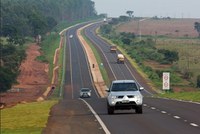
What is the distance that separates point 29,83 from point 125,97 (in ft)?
286

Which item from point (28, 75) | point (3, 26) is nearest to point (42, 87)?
point (28, 75)

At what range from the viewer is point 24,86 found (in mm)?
116312

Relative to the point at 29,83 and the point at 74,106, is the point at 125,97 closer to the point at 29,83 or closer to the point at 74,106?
the point at 74,106

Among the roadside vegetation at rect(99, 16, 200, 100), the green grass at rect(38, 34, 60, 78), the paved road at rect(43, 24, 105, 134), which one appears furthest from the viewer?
the green grass at rect(38, 34, 60, 78)

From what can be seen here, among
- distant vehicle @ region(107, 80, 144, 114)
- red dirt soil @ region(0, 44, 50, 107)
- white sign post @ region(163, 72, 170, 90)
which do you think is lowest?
red dirt soil @ region(0, 44, 50, 107)

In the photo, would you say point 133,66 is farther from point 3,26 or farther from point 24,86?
point 3,26

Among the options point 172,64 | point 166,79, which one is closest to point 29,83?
point 172,64

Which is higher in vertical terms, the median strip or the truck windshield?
the truck windshield

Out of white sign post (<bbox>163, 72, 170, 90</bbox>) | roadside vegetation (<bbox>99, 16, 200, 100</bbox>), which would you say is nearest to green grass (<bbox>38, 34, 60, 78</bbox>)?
roadside vegetation (<bbox>99, 16, 200, 100</bbox>)

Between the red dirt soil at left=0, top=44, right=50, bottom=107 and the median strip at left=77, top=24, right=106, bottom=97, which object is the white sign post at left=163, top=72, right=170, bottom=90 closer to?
the red dirt soil at left=0, top=44, right=50, bottom=107

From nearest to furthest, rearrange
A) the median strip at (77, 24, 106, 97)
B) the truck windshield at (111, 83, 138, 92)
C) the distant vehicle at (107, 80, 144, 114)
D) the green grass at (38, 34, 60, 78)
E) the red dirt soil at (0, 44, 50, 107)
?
the distant vehicle at (107, 80, 144, 114) → the truck windshield at (111, 83, 138, 92) → the red dirt soil at (0, 44, 50, 107) → the median strip at (77, 24, 106, 97) → the green grass at (38, 34, 60, 78)

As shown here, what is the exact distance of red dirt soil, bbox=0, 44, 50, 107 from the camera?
96.7 metres

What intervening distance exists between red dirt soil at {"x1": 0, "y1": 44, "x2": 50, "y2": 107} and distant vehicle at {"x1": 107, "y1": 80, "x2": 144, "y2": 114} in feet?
163

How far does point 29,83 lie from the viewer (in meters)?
121
